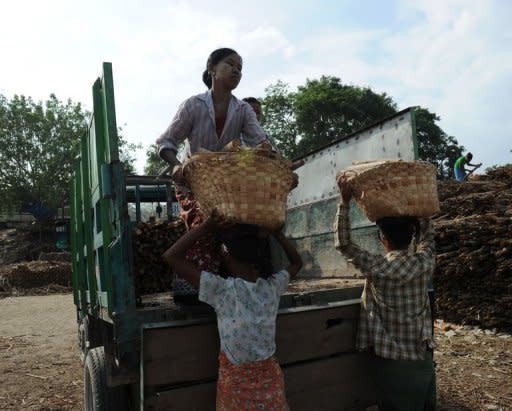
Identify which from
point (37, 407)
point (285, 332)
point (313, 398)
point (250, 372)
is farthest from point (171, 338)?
point (37, 407)

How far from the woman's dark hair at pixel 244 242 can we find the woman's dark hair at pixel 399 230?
2.73 ft

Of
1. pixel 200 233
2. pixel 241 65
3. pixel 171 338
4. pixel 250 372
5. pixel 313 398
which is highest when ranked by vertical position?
pixel 241 65

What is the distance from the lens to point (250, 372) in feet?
5.90

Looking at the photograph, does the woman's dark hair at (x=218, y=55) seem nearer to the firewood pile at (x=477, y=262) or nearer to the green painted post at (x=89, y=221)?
the green painted post at (x=89, y=221)

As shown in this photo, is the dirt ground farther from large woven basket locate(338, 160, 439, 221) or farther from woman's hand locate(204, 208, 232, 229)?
woman's hand locate(204, 208, 232, 229)

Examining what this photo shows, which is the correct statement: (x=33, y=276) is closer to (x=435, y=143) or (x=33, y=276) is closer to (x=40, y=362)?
(x=40, y=362)

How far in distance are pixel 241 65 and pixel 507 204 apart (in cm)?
574

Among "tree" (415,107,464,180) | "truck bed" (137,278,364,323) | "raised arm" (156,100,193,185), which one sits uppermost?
"tree" (415,107,464,180)

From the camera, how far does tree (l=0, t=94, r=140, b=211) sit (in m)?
25.5

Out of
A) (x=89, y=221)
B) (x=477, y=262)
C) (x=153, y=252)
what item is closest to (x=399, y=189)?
(x=89, y=221)

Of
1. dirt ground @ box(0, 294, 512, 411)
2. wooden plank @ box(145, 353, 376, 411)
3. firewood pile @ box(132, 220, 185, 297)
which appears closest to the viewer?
wooden plank @ box(145, 353, 376, 411)

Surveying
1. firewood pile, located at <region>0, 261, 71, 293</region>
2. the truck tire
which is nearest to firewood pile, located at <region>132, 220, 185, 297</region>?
the truck tire

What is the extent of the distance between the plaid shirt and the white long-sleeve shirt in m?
0.87

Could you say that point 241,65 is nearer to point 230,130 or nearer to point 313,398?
point 230,130
